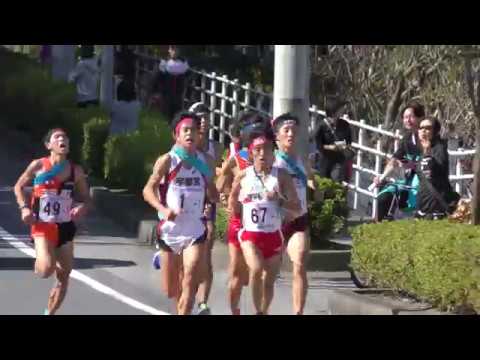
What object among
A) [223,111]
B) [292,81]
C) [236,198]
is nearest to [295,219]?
[236,198]

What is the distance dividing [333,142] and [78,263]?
4069 millimetres

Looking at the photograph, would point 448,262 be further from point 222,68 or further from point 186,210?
point 222,68

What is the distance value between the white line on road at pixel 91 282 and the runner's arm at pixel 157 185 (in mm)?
1661

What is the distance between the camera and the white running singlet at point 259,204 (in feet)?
41.2

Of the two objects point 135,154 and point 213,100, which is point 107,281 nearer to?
point 135,154

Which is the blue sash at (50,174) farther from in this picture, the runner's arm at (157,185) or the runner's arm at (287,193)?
the runner's arm at (287,193)

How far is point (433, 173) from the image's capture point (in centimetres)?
1472

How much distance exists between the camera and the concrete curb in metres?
12.2

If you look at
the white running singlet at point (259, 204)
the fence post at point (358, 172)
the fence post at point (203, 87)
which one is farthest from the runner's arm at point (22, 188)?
the fence post at point (203, 87)

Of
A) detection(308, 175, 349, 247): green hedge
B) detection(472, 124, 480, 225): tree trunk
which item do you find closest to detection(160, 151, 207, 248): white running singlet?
detection(472, 124, 480, 225): tree trunk

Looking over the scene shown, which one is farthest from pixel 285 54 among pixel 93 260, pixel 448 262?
pixel 448 262

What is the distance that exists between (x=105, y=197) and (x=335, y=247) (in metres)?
4.54

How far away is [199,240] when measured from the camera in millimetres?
12438

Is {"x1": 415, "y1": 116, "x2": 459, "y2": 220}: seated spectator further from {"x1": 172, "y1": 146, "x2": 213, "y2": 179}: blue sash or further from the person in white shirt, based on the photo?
the person in white shirt
